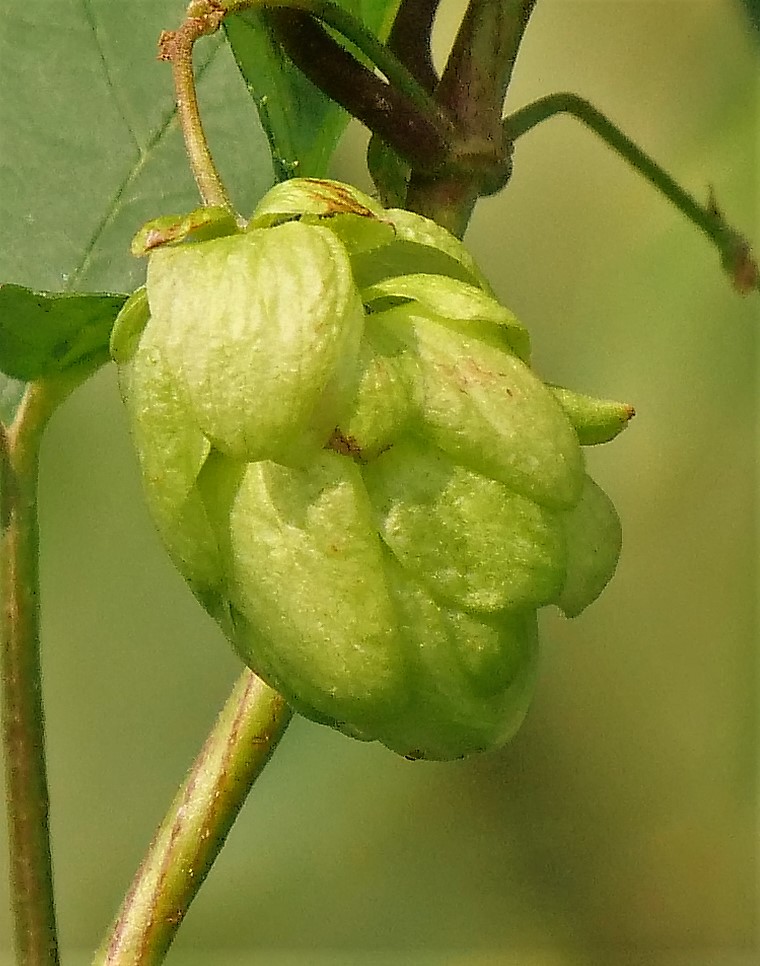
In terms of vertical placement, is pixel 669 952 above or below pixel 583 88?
below

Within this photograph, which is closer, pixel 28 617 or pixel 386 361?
pixel 386 361

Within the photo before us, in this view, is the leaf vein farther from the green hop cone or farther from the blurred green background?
the blurred green background

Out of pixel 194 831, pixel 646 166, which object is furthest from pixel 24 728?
pixel 646 166

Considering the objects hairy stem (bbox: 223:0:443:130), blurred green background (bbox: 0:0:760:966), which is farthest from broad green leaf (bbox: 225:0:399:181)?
blurred green background (bbox: 0:0:760:966)

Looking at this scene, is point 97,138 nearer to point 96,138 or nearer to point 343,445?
point 96,138

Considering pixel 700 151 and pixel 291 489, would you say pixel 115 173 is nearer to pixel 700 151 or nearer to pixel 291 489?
pixel 291 489

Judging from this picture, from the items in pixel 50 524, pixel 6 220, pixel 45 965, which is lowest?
pixel 50 524

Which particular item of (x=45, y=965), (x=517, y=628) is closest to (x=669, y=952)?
(x=45, y=965)

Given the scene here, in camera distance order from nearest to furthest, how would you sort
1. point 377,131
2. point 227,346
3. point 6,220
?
point 227,346 < point 377,131 < point 6,220
